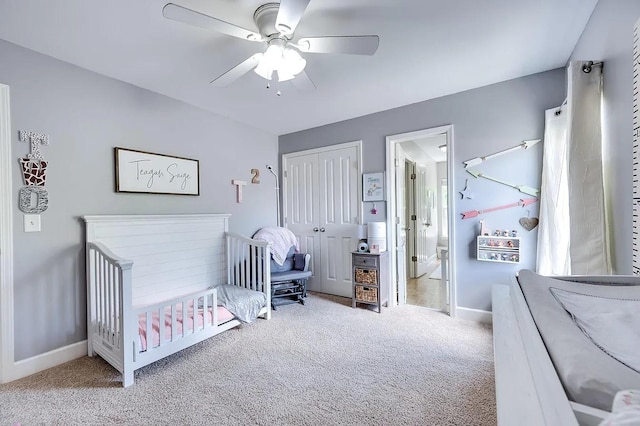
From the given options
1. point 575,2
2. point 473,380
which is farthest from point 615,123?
point 473,380

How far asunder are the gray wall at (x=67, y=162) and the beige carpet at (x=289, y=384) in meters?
0.39

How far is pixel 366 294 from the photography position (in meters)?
3.02

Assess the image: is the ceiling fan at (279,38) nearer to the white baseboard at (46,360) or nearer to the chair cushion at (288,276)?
the chair cushion at (288,276)

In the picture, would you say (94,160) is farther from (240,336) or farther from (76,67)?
(240,336)

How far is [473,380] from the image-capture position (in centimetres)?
174

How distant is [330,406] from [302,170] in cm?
285

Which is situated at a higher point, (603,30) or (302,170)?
(603,30)

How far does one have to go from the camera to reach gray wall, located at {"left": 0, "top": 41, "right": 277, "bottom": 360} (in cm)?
185

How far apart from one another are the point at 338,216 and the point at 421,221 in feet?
7.01

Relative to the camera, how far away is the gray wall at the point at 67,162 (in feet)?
6.07

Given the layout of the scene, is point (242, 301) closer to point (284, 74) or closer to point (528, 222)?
point (284, 74)

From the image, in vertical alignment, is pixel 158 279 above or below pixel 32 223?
below

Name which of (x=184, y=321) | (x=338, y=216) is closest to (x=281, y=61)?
(x=184, y=321)

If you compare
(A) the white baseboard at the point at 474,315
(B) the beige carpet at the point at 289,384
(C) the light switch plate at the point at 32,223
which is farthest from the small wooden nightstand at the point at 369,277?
(C) the light switch plate at the point at 32,223
